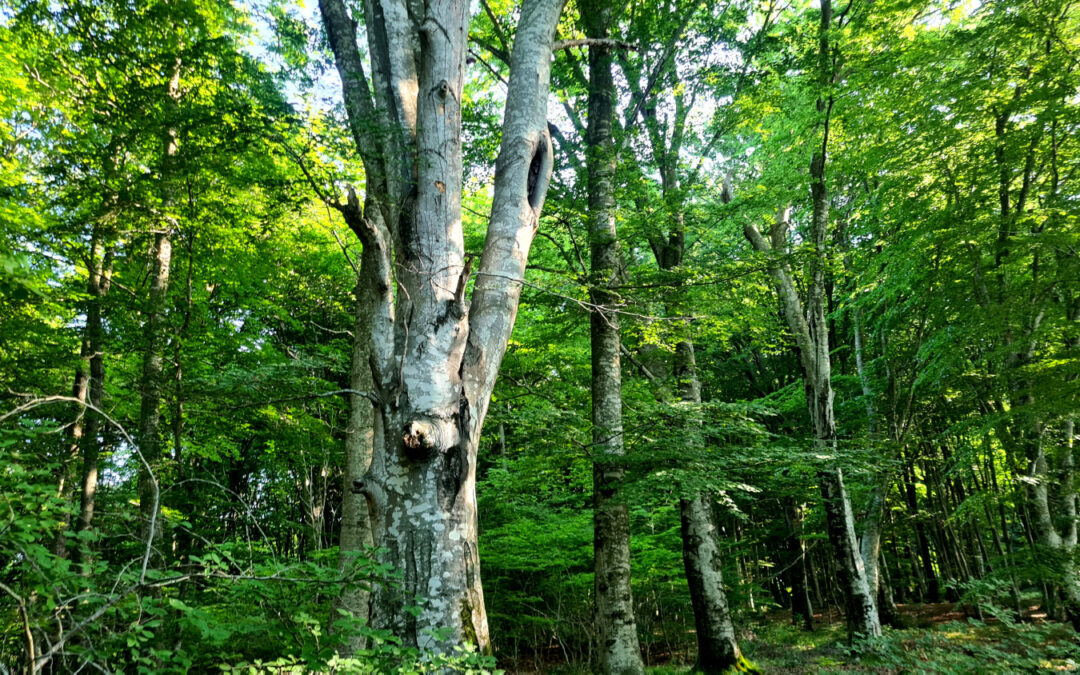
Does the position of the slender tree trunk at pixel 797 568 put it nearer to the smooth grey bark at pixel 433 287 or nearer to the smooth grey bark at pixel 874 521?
the smooth grey bark at pixel 874 521

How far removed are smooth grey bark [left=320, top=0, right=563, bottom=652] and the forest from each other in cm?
2

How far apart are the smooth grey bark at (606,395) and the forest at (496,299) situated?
0.16 ft

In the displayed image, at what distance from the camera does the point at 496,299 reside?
371cm

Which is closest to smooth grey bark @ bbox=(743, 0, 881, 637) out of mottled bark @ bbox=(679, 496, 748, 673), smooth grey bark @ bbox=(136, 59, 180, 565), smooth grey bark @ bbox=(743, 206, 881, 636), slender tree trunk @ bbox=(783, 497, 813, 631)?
smooth grey bark @ bbox=(743, 206, 881, 636)

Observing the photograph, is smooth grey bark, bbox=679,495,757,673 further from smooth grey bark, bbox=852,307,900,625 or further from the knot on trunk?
the knot on trunk

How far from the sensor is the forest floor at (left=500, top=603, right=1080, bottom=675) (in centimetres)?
581

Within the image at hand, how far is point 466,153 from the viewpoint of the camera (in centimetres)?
664

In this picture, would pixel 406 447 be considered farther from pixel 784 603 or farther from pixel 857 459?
pixel 784 603

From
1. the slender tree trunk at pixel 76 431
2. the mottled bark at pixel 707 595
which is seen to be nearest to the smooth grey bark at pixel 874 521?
the mottled bark at pixel 707 595

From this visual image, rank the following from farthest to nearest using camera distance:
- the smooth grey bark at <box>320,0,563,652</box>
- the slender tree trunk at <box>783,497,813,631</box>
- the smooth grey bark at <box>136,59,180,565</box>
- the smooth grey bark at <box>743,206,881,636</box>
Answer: the slender tree trunk at <box>783,497,813,631</box>, the smooth grey bark at <box>743,206,881,636</box>, the smooth grey bark at <box>136,59,180,565</box>, the smooth grey bark at <box>320,0,563,652</box>

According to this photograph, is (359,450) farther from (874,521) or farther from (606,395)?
(874,521)

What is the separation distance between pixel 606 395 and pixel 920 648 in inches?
235

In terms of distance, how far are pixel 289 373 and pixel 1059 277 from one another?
346 inches

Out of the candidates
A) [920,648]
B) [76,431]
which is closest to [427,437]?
[76,431]
